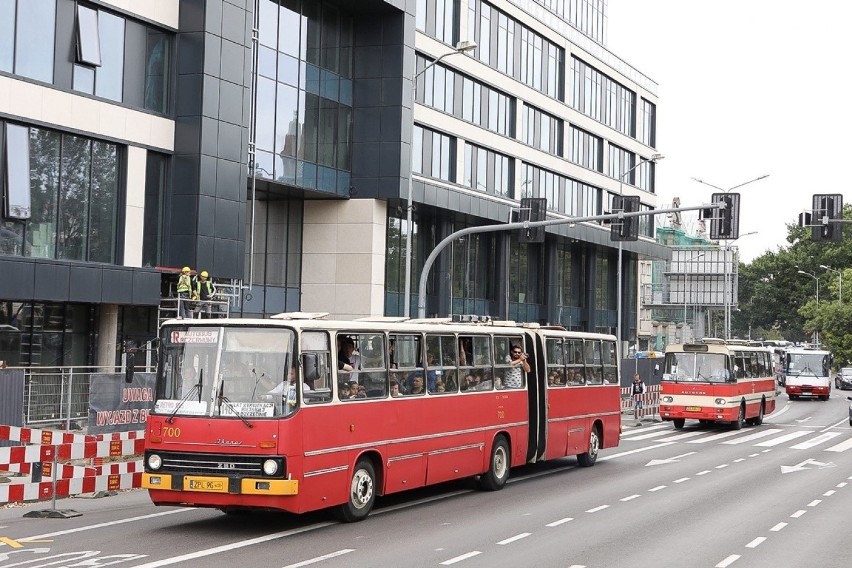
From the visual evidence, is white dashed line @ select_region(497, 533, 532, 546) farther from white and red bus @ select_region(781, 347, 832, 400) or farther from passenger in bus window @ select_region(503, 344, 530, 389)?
white and red bus @ select_region(781, 347, 832, 400)

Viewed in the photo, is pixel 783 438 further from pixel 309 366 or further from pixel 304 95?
pixel 309 366

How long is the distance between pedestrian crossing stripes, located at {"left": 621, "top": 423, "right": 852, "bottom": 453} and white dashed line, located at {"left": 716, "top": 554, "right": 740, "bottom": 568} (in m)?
18.0

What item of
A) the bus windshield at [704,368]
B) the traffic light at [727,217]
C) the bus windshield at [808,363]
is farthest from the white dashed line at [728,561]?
the bus windshield at [808,363]

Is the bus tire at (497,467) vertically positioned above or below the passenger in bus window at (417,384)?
below

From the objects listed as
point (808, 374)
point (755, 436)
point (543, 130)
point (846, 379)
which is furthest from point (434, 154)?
point (846, 379)

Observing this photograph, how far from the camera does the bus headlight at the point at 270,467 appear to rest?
13.9 metres

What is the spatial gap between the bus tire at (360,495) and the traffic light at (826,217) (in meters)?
16.2

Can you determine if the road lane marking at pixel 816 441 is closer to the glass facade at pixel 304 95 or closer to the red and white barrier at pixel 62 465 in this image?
the glass facade at pixel 304 95

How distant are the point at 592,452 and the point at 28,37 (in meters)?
16.4

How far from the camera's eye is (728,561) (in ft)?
42.4

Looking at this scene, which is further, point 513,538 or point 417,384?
point 417,384

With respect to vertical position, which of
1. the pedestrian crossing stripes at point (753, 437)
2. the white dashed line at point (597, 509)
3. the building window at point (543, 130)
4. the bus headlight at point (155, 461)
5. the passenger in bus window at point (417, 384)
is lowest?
the pedestrian crossing stripes at point (753, 437)

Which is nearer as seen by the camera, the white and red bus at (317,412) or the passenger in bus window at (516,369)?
the white and red bus at (317,412)

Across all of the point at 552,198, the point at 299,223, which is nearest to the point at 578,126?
the point at 552,198
